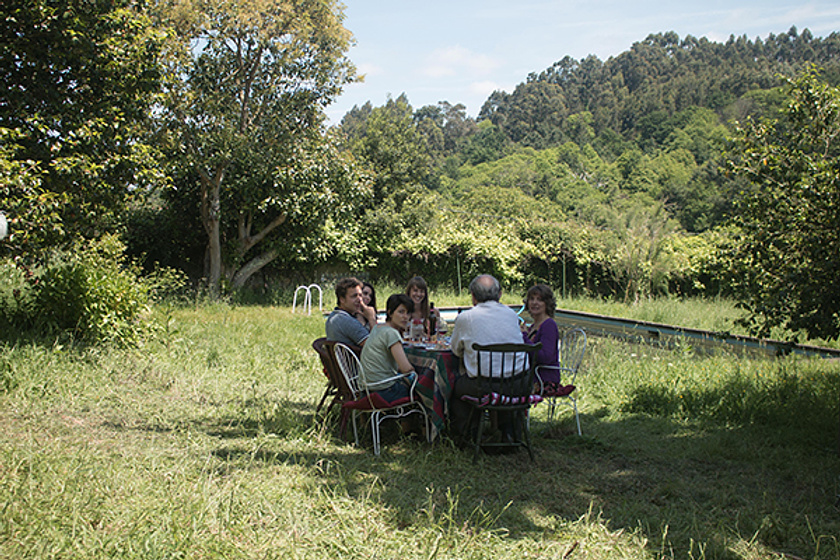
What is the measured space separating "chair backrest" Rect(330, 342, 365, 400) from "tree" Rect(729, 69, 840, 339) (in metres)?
3.55

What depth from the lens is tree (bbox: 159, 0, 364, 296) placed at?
12867 mm

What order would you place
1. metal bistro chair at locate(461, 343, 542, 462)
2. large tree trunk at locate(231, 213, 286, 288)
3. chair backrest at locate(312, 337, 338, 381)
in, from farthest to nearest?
large tree trunk at locate(231, 213, 286, 288) < chair backrest at locate(312, 337, 338, 381) < metal bistro chair at locate(461, 343, 542, 462)

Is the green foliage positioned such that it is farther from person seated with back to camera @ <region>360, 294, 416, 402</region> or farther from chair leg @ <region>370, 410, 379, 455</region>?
chair leg @ <region>370, 410, 379, 455</region>

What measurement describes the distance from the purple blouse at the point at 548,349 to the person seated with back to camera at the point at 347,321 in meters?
1.39

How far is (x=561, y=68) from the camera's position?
110m

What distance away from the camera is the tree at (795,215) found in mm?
5031

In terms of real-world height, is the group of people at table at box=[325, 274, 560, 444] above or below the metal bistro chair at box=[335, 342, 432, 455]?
above

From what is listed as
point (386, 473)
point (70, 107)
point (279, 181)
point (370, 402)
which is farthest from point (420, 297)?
point (279, 181)

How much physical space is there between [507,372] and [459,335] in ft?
1.38

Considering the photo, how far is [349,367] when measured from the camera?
4.80 meters

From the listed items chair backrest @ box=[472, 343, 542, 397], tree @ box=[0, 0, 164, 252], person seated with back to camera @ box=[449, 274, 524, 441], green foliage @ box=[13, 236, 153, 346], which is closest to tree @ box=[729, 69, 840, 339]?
chair backrest @ box=[472, 343, 542, 397]

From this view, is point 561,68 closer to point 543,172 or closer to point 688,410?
point 543,172

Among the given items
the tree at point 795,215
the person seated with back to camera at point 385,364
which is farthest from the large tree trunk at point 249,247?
the tree at point 795,215

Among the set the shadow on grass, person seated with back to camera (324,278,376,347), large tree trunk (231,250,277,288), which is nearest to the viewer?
the shadow on grass
